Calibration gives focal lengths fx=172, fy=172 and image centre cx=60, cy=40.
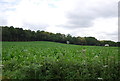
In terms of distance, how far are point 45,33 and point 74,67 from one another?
106ft

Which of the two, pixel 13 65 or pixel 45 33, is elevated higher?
pixel 45 33

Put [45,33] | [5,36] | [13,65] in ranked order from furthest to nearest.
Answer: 1. [45,33]
2. [5,36]
3. [13,65]

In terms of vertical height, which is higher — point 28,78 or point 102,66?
point 102,66

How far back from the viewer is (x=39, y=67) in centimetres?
388

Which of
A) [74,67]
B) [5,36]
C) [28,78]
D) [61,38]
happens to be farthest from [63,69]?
[61,38]

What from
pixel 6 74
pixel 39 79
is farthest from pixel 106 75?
pixel 6 74

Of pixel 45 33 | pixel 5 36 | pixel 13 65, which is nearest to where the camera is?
pixel 13 65

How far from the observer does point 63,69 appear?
380 centimetres

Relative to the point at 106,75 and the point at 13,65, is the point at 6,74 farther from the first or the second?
the point at 106,75

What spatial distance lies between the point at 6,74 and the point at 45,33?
1244 inches

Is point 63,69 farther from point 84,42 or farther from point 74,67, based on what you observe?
point 84,42

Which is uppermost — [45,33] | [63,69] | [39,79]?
[45,33]

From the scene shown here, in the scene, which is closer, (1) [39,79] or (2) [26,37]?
(1) [39,79]

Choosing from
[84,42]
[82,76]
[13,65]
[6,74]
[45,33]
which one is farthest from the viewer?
[45,33]
